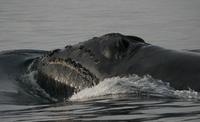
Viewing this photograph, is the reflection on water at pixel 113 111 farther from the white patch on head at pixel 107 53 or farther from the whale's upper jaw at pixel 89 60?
the white patch on head at pixel 107 53

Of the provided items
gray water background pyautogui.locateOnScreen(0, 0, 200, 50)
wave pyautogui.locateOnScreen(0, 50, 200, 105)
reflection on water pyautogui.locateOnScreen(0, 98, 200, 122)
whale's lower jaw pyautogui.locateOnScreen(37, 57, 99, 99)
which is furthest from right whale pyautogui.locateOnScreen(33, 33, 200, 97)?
gray water background pyautogui.locateOnScreen(0, 0, 200, 50)

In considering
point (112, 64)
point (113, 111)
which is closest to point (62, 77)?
point (112, 64)

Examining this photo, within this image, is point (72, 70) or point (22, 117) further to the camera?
point (72, 70)

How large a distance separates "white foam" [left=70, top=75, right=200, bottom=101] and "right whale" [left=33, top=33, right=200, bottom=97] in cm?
10

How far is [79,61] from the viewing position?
10609 mm

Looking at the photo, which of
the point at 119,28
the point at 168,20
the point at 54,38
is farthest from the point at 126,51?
the point at 168,20

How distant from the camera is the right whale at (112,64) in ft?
30.7

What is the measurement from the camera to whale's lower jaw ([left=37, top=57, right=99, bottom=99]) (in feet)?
34.1

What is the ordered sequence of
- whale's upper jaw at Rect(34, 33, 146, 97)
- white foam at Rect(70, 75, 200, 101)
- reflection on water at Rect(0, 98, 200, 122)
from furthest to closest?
whale's upper jaw at Rect(34, 33, 146, 97)
white foam at Rect(70, 75, 200, 101)
reflection on water at Rect(0, 98, 200, 122)

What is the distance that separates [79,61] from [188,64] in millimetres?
1907

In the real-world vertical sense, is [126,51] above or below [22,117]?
above

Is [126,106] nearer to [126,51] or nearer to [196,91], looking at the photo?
[196,91]

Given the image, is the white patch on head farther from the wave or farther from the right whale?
the wave

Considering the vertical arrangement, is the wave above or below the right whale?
below
